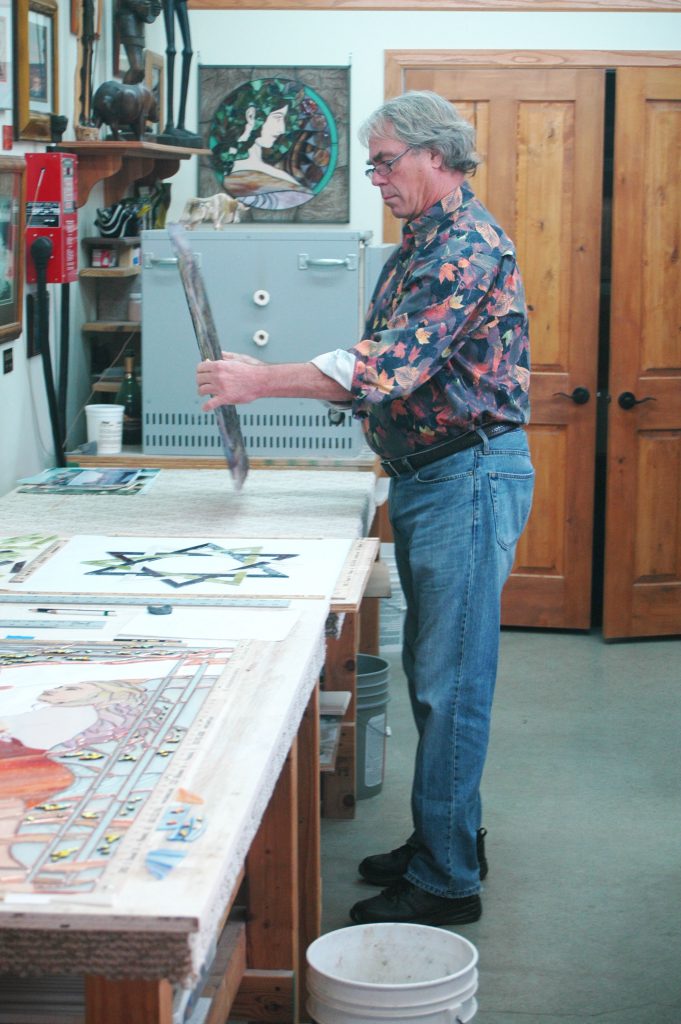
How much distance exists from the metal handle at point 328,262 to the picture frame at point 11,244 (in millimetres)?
740

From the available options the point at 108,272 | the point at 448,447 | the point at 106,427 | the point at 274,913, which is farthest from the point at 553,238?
the point at 274,913

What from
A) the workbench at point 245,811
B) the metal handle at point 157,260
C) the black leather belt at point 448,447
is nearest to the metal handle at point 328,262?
the metal handle at point 157,260

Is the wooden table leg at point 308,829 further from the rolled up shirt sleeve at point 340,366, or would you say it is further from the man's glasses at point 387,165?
the man's glasses at point 387,165

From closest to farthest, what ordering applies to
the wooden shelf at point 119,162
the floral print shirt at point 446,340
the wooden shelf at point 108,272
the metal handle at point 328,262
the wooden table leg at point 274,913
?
1. the wooden table leg at point 274,913
2. the floral print shirt at point 446,340
3. the metal handle at point 328,262
4. the wooden shelf at point 119,162
5. the wooden shelf at point 108,272

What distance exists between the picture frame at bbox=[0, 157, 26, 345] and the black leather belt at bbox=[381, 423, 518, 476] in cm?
114

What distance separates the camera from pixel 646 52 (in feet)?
16.7

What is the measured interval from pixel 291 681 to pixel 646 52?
4.01m

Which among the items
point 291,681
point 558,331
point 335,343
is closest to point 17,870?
point 291,681

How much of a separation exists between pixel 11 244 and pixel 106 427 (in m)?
0.68

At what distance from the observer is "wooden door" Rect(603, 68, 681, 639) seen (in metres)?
4.99

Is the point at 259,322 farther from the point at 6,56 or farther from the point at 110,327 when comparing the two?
the point at 6,56

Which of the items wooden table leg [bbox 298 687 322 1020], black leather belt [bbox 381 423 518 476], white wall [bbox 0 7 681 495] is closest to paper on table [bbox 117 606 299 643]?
wooden table leg [bbox 298 687 322 1020]

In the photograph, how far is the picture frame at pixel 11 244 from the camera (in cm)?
318

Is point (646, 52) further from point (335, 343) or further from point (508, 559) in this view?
point (508, 559)
